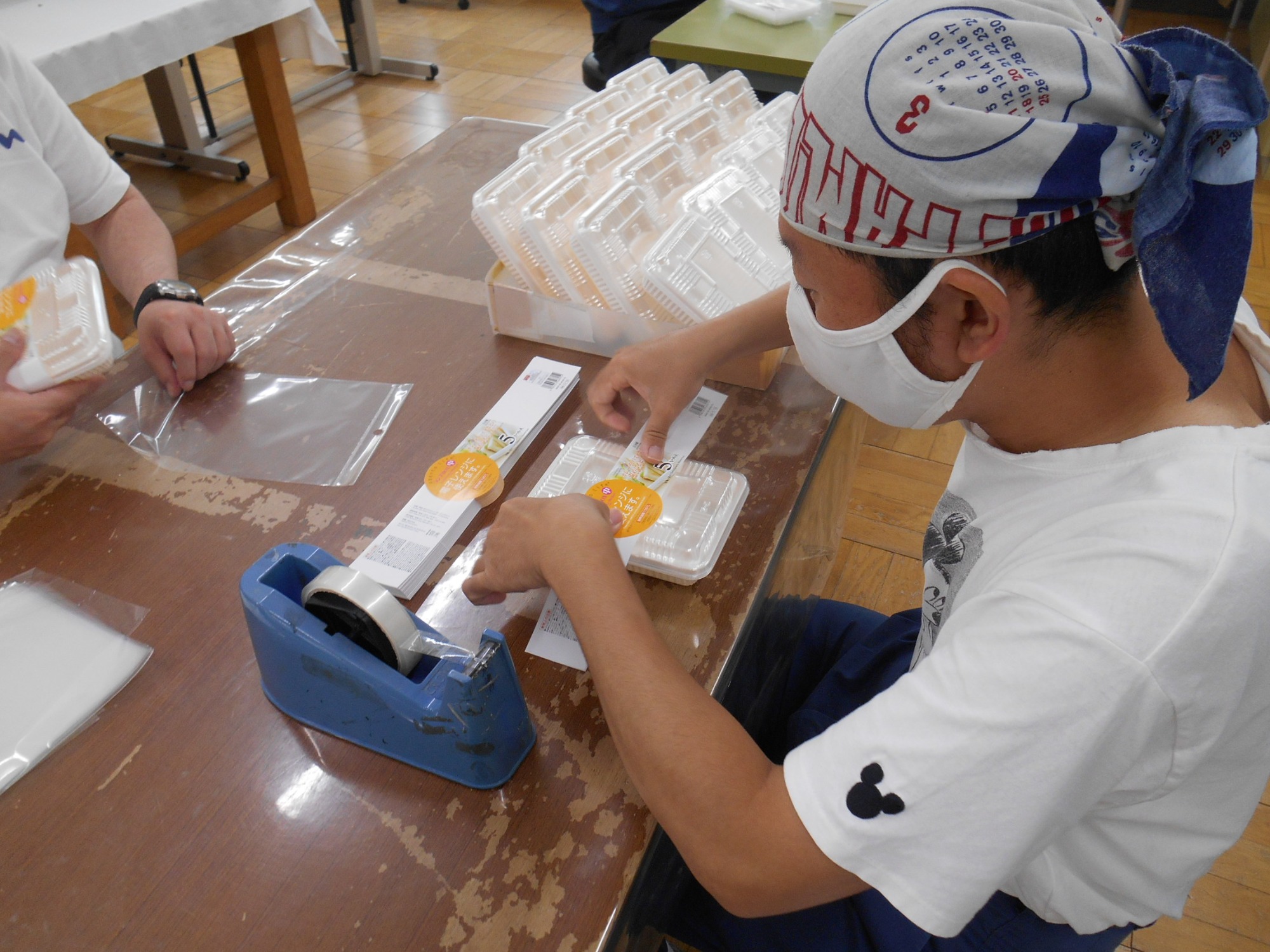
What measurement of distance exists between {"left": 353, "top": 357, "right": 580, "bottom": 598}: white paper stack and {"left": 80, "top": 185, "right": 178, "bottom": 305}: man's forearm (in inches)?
26.5

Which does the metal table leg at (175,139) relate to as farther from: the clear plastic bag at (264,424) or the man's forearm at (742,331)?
the man's forearm at (742,331)

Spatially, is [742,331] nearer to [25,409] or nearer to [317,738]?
[317,738]

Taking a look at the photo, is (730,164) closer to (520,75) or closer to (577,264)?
(577,264)

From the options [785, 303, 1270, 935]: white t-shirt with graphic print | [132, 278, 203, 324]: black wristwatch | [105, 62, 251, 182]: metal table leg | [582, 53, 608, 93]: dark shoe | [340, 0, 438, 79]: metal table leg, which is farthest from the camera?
[340, 0, 438, 79]: metal table leg

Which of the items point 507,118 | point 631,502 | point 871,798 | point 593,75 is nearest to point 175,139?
point 507,118

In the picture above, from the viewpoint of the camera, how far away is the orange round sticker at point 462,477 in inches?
33.6

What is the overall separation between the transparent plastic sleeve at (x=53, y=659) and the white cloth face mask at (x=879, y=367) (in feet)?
2.05

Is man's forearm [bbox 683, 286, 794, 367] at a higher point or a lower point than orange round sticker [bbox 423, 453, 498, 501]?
higher

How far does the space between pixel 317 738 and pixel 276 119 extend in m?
2.78

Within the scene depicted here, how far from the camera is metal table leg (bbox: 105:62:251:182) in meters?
3.16

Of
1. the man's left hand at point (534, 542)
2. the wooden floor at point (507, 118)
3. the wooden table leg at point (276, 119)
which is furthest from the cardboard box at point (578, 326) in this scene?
the wooden table leg at point (276, 119)

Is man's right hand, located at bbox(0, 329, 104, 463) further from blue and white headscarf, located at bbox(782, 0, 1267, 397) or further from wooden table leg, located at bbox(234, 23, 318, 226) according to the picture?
wooden table leg, located at bbox(234, 23, 318, 226)

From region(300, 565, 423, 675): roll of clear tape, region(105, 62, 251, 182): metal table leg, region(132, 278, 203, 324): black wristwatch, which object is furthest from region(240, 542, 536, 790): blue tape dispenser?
region(105, 62, 251, 182): metal table leg

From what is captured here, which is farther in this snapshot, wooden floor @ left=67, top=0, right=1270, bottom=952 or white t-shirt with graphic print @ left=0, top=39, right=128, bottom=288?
wooden floor @ left=67, top=0, right=1270, bottom=952
